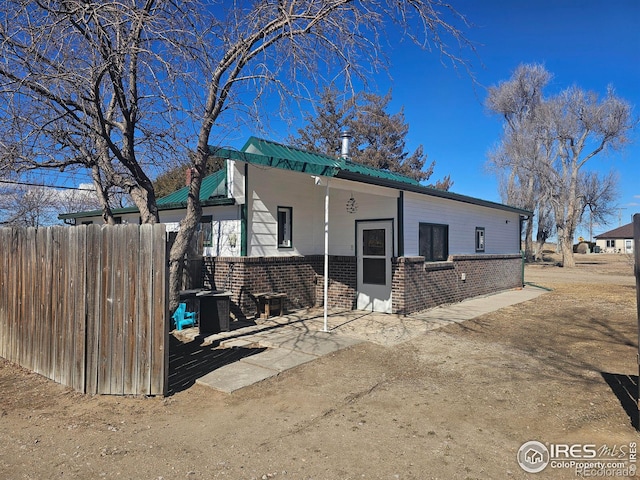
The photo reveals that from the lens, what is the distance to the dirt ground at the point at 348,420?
3.24 metres

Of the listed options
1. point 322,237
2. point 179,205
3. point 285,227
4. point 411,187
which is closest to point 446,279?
point 411,187

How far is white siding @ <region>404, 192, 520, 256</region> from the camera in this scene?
1018 centimetres

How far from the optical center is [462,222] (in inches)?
494

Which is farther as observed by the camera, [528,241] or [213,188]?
[528,241]

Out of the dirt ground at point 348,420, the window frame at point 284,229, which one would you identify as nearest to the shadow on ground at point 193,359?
the dirt ground at point 348,420

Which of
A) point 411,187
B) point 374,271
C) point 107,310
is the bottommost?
point 107,310

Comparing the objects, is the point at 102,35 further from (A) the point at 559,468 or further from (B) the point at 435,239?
(B) the point at 435,239

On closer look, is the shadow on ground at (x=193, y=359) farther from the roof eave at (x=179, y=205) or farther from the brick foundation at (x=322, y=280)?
the roof eave at (x=179, y=205)

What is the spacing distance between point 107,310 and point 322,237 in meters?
6.84

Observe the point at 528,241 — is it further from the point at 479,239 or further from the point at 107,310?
the point at 107,310

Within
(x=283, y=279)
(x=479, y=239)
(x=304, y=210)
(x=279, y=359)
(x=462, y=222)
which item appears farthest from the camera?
(x=479, y=239)

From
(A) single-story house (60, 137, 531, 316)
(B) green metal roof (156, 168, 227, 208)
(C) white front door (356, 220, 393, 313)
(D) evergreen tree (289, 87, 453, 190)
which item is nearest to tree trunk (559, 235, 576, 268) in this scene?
(D) evergreen tree (289, 87, 453, 190)

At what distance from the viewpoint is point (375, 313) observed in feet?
32.7

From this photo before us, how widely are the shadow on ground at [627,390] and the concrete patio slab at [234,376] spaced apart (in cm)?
390
